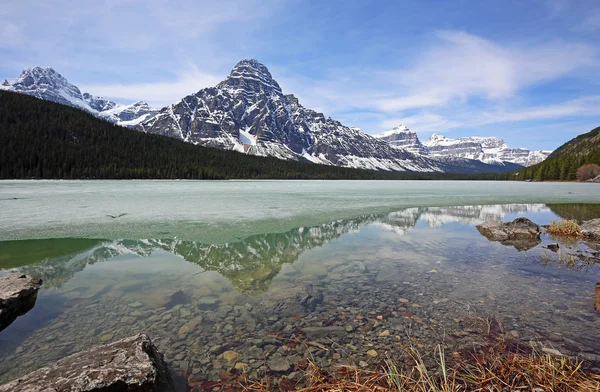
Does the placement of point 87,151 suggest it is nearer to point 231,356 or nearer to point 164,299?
point 164,299

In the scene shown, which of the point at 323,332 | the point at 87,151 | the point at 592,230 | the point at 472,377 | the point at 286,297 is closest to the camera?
the point at 472,377

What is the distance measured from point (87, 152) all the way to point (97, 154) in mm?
3865

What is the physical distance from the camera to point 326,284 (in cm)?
938

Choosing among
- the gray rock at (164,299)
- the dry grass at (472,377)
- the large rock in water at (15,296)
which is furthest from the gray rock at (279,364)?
the large rock in water at (15,296)

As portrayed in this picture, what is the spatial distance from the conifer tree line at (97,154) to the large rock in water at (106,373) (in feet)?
473

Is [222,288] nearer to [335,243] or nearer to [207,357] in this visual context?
[207,357]

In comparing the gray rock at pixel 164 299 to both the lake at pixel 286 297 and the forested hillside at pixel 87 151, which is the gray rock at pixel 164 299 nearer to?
the lake at pixel 286 297

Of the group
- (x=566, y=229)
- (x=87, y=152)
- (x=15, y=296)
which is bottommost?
(x=15, y=296)

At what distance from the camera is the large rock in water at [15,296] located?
22.9 ft

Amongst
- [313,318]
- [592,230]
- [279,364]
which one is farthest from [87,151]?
[592,230]

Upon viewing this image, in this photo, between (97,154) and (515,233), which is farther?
(97,154)

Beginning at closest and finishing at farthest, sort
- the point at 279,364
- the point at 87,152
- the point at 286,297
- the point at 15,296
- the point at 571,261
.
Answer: the point at 279,364 < the point at 15,296 < the point at 286,297 < the point at 571,261 < the point at 87,152

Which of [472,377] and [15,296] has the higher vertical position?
[472,377]

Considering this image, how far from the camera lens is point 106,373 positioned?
4027mm
